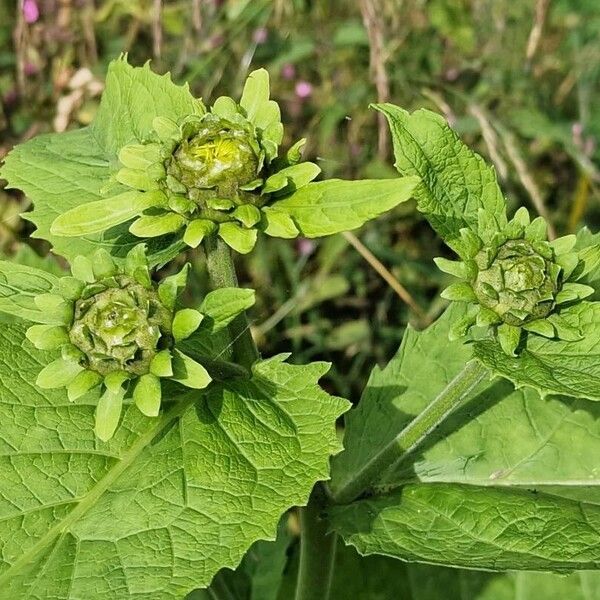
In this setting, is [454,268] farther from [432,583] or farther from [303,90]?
[303,90]

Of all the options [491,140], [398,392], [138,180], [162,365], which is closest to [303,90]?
[491,140]

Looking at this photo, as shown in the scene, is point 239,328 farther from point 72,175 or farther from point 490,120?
point 490,120

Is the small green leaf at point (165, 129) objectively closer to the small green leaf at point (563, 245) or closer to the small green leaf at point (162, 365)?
the small green leaf at point (162, 365)

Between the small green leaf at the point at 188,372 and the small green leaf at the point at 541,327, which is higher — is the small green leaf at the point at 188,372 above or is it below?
above

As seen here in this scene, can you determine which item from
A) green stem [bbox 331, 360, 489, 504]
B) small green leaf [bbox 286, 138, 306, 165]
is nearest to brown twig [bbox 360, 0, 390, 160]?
green stem [bbox 331, 360, 489, 504]

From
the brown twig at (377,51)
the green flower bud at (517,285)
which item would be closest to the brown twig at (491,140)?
the brown twig at (377,51)

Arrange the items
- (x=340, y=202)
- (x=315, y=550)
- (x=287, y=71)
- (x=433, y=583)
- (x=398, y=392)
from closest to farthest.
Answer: (x=340, y=202)
(x=315, y=550)
(x=398, y=392)
(x=433, y=583)
(x=287, y=71)

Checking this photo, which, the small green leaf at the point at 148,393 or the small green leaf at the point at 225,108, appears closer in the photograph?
the small green leaf at the point at 148,393
